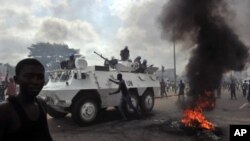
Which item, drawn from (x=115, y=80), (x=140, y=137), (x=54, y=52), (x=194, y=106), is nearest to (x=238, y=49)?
(x=194, y=106)

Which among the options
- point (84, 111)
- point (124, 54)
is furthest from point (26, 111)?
point (124, 54)

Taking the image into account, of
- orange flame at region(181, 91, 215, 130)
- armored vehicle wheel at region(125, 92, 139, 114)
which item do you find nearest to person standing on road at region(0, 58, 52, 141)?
orange flame at region(181, 91, 215, 130)

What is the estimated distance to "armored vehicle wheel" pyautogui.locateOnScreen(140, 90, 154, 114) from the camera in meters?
13.2

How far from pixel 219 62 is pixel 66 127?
21.9 feet

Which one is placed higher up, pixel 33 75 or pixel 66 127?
pixel 33 75

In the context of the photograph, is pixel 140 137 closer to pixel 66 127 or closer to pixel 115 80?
pixel 66 127

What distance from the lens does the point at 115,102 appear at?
11891 mm

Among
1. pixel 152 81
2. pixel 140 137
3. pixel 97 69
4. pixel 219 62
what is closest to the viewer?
pixel 140 137

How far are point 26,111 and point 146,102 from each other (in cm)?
1118

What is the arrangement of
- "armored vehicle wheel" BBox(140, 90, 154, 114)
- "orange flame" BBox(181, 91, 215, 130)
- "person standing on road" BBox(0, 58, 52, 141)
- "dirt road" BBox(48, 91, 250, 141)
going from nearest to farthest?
"person standing on road" BBox(0, 58, 52, 141), "dirt road" BBox(48, 91, 250, 141), "orange flame" BBox(181, 91, 215, 130), "armored vehicle wheel" BBox(140, 90, 154, 114)

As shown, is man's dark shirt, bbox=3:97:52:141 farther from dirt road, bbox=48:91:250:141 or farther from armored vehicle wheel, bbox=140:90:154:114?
armored vehicle wheel, bbox=140:90:154:114

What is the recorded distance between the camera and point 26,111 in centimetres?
234

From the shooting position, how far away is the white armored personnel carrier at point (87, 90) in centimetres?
1020

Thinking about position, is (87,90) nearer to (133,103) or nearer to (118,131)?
(118,131)
